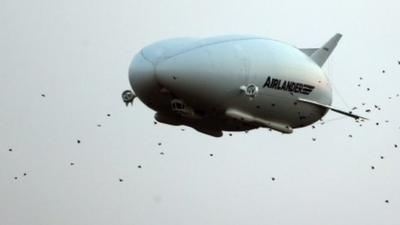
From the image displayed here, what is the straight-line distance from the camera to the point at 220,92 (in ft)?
213

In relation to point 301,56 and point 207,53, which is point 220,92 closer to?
point 207,53

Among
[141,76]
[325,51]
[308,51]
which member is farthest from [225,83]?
[325,51]

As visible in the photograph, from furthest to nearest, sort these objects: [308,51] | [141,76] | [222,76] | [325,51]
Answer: [325,51] < [308,51] < [141,76] < [222,76]

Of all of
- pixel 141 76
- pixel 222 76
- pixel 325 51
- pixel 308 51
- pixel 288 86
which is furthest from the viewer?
pixel 325 51

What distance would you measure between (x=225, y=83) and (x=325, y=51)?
490 inches

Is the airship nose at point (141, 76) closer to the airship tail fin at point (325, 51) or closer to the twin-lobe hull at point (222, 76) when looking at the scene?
the twin-lobe hull at point (222, 76)

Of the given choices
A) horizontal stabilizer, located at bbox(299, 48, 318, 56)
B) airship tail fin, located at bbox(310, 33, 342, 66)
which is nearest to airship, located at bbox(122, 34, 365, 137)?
horizontal stabilizer, located at bbox(299, 48, 318, 56)

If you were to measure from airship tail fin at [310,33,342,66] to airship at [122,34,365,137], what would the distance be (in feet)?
12.6

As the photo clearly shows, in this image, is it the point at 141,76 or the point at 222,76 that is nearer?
the point at 222,76

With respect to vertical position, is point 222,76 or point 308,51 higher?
point 222,76

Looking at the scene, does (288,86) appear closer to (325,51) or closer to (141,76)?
(141,76)

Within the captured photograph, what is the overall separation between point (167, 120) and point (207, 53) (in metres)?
6.60

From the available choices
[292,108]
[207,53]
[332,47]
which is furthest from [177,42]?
[332,47]

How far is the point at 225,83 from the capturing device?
212ft
